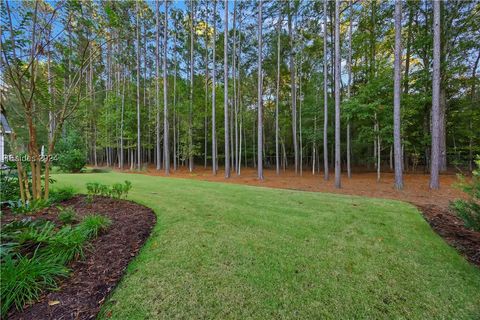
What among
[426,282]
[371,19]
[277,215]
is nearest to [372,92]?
[371,19]

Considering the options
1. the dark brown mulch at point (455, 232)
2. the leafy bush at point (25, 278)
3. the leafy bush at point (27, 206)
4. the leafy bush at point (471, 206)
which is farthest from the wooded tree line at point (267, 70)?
the leafy bush at point (471, 206)

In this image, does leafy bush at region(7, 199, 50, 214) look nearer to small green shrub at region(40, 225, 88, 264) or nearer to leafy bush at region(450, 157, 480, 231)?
small green shrub at region(40, 225, 88, 264)

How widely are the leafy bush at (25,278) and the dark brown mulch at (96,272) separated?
0.09 metres

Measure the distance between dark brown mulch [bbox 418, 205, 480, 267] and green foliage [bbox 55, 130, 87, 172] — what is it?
54.5ft

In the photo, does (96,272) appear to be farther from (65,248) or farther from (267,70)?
(267,70)

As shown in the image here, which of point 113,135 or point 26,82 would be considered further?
point 113,135

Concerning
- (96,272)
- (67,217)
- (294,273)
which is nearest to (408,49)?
Result: (294,273)

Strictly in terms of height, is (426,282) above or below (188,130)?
below

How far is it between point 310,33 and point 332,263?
599 inches

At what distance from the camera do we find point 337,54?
820 cm

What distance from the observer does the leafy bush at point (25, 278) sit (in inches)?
61.6

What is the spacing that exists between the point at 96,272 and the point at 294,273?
200cm

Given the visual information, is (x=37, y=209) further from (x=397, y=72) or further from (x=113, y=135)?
(x=113, y=135)

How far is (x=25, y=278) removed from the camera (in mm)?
1721
